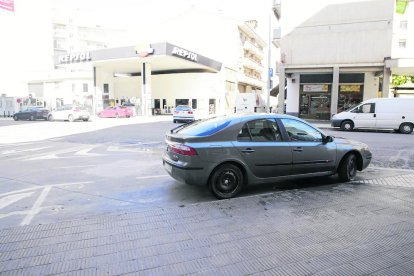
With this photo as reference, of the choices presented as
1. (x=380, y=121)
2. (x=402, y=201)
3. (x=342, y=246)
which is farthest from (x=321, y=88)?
(x=342, y=246)

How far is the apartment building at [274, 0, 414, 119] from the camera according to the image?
964 inches

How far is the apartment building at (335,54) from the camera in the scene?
24.5m

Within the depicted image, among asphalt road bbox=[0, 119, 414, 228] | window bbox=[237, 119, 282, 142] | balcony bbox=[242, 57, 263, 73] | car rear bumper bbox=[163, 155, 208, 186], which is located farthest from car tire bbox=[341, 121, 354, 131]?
balcony bbox=[242, 57, 263, 73]

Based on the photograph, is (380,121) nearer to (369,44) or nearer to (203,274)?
(369,44)

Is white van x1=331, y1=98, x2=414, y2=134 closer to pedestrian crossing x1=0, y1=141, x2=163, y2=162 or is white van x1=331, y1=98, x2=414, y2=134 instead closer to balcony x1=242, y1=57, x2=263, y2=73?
pedestrian crossing x1=0, y1=141, x2=163, y2=162

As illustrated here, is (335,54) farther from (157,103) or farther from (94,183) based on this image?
(157,103)

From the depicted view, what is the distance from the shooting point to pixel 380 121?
62.5 feet

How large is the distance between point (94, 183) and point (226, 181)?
295cm

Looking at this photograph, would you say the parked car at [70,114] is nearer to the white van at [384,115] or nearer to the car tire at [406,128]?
the white van at [384,115]

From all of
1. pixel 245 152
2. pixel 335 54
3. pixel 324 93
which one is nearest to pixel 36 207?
pixel 245 152

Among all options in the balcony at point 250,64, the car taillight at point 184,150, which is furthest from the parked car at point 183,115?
the balcony at point 250,64

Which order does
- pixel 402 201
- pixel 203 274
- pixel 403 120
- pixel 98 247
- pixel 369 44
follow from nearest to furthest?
1. pixel 203 274
2. pixel 98 247
3. pixel 402 201
4. pixel 403 120
5. pixel 369 44

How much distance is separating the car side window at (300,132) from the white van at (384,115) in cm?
1430

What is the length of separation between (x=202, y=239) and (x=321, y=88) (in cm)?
2494
